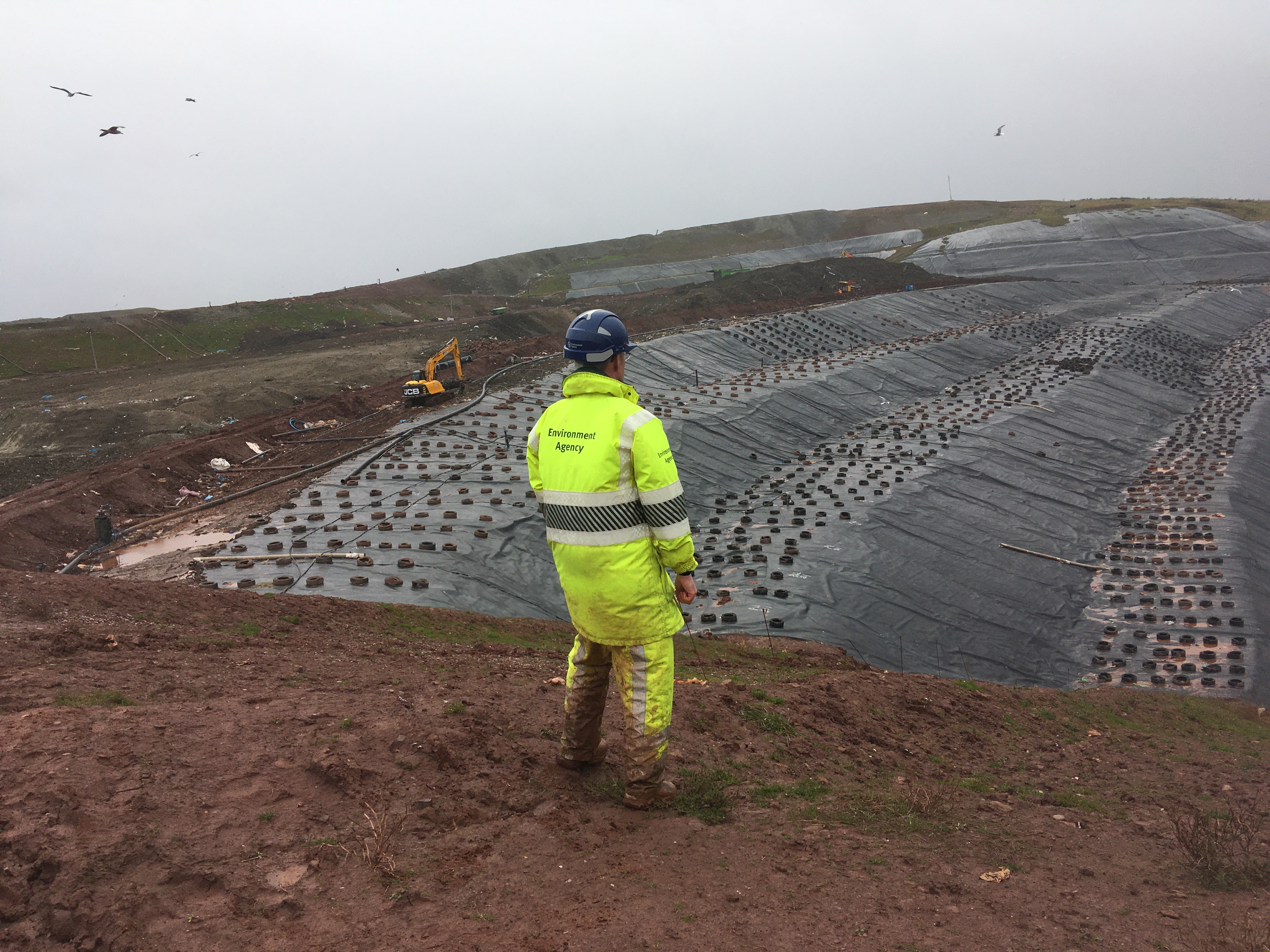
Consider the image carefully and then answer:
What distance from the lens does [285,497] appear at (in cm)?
1205

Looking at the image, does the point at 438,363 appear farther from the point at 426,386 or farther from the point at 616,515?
the point at 616,515

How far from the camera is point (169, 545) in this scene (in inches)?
414

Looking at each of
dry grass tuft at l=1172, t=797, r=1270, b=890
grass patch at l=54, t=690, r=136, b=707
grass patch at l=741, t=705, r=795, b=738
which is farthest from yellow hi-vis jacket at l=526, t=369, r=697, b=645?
grass patch at l=54, t=690, r=136, b=707

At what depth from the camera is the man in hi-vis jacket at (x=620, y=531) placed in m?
3.35

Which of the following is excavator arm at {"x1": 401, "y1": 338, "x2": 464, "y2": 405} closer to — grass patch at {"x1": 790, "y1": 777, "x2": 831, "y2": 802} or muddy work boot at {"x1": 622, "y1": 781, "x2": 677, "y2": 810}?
grass patch at {"x1": 790, "y1": 777, "x2": 831, "y2": 802}

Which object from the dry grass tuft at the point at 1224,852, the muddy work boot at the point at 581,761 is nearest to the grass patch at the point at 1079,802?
the dry grass tuft at the point at 1224,852

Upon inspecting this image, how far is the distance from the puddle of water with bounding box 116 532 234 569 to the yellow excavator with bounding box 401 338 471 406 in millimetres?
7609

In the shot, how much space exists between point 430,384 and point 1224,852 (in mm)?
16970

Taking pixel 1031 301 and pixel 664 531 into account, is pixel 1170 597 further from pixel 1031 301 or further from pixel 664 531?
pixel 1031 301

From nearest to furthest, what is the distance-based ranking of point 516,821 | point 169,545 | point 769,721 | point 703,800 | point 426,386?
point 516,821 < point 703,800 < point 769,721 < point 169,545 < point 426,386

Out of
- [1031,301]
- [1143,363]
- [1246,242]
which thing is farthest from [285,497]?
[1246,242]

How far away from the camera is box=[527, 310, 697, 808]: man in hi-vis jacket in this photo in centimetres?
335

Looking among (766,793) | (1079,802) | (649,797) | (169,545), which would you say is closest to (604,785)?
(649,797)

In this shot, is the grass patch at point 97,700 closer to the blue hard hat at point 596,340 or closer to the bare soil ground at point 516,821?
the bare soil ground at point 516,821
